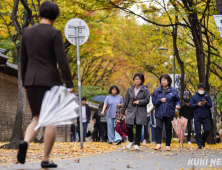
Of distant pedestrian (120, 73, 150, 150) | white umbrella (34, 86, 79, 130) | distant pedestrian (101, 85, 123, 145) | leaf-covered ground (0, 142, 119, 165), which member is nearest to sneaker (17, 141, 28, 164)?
white umbrella (34, 86, 79, 130)

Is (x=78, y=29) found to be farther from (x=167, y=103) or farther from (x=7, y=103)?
(x=7, y=103)

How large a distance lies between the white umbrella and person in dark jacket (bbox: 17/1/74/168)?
139 millimetres

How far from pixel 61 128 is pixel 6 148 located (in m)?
17.2

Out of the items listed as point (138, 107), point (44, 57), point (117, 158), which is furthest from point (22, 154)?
point (138, 107)

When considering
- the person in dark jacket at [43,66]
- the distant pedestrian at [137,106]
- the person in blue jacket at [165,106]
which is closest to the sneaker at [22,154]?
the person in dark jacket at [43,66]

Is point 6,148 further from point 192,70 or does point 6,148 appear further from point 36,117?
point 192,70

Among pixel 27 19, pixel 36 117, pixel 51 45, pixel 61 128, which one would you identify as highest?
pixel 27 19

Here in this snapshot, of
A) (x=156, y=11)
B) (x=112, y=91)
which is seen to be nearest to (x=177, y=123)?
(x=112, y=91)

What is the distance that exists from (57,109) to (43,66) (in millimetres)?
582

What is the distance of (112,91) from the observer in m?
12.1

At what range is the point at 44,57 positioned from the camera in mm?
4641

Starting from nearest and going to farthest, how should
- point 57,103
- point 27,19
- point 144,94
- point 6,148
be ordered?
point 57,103, point 144,94, point 6,148, point 27,19

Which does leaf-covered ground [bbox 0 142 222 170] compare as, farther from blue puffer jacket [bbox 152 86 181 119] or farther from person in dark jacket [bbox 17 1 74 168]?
blue puffer jacket [bbox 152 86 181 119]

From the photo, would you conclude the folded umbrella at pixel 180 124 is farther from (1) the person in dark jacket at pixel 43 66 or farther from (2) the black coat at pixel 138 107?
(1) the person in dark jacket at pixel 43 66
